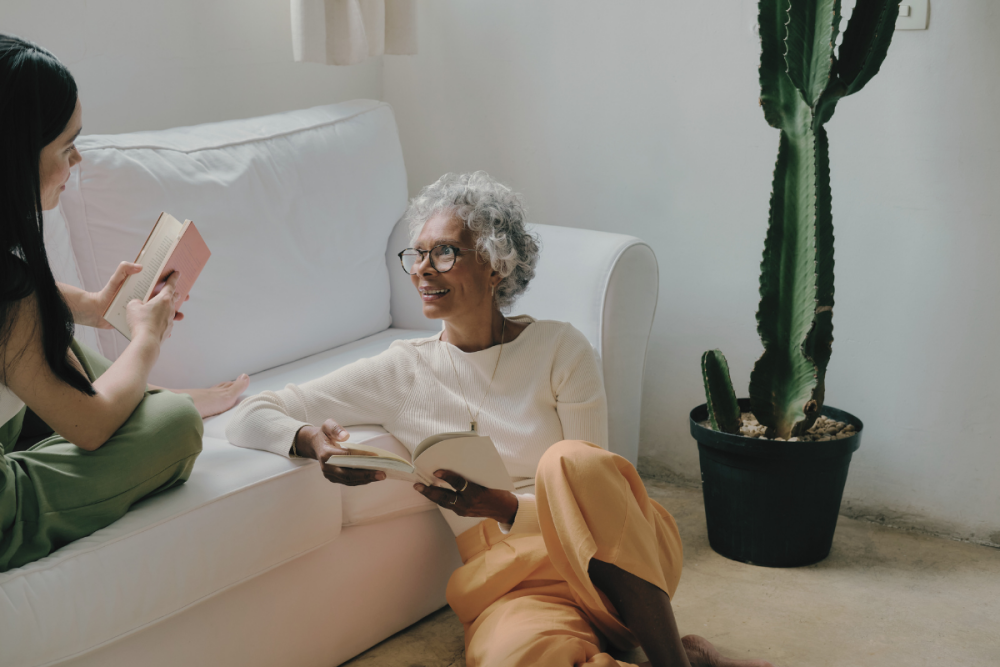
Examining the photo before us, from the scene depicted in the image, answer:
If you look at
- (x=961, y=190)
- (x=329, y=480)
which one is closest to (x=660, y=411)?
(x=961, y=190)

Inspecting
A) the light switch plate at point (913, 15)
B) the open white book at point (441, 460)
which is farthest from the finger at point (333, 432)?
the light switch plate at point (913, 15)

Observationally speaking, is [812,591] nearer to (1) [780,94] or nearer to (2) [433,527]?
(2) [433,527]

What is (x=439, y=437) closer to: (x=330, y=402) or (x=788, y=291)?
(x=330, y=402)

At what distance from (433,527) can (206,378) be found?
1.88ft

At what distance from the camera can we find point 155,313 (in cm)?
138

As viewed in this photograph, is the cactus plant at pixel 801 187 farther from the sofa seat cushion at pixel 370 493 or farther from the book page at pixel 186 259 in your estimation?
the book page at pixel 186 259

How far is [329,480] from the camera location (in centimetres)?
144

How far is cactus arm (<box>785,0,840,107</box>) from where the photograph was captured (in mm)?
1779

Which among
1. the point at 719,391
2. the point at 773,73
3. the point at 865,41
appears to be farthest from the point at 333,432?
the point at 865,41

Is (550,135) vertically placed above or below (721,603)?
above

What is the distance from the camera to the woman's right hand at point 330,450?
4.50 feet

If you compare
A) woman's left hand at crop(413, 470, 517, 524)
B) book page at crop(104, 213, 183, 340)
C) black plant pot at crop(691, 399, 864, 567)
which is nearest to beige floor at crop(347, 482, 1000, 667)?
black plant pot at crop(691, 399, 864, 567)

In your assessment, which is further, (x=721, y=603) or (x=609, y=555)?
(x=721, y=603)

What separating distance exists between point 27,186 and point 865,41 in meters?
1.57
